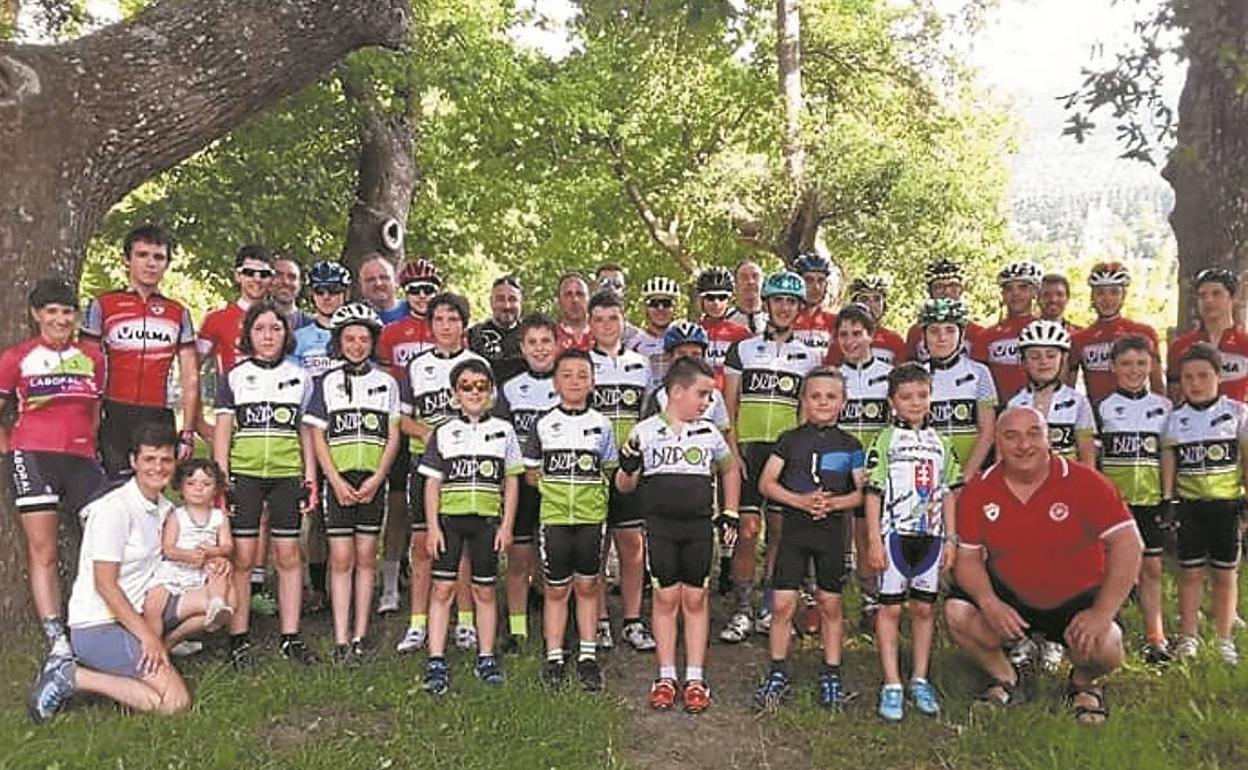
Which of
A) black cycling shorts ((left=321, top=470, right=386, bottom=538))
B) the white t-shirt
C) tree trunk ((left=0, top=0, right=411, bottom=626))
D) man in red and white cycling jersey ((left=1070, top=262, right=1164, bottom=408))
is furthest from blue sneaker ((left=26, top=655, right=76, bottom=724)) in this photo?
man in red and white cycling jersey ((left=1070, top=262, right=1164, bottom=408))

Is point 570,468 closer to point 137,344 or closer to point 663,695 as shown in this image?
point 663,695

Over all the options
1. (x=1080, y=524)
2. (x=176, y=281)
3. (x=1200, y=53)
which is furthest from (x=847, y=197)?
(x=176, y=281)

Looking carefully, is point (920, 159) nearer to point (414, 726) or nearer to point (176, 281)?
point (414, 726)

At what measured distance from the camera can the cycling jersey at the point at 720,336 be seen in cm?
785

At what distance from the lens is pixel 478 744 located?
18.4 feet

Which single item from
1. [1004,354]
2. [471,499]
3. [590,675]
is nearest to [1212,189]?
[1004,354]

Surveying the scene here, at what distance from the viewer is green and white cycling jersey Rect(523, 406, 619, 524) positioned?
253 inches

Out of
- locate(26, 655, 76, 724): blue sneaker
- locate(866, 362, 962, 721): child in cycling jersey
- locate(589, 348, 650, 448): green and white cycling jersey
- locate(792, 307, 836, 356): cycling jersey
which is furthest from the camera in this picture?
locate(792, 307, 836, 356): cycling jersey

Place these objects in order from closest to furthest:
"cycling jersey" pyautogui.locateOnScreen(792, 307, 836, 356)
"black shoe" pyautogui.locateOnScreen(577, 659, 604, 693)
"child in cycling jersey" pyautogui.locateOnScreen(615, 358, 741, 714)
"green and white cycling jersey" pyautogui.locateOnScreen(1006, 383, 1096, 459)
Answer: "child in cycling jersey" pyautogui.locateOnScreen(615, 358, 741, 714) → "black shoe" pyautogui.locateOnScreen(577, 659, 604, 693) → "green and white cycling jersey" pyautogui.locateOnScreen(1006, 383, 1096, 459) → "cycling jersey" pyautogui.locateOnScreen(792, 307, 836, 356)

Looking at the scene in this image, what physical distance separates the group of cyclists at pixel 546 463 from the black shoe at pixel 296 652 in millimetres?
45

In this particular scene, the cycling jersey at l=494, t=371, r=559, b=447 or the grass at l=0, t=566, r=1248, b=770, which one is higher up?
the cycling jersey at l=494, t=371, r=559, b=447

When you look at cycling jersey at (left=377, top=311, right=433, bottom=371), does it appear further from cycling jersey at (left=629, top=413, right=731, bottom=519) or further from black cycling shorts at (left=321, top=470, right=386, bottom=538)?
cycling jersey at (left=629, top=413, right=731, bottom=519)

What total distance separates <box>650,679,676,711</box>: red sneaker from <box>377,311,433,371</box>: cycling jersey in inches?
110

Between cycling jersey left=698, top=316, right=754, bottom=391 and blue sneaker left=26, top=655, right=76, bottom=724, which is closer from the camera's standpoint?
blue sneaker left=26, top=655, right=76, bottom=724
